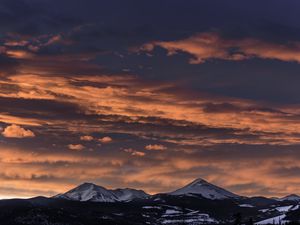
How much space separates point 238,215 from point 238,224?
3.55 m

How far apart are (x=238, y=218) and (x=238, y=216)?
0.89 metres

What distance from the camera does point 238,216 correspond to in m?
174

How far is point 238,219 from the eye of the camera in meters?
173

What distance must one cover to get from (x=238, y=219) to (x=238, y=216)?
144 centimetres

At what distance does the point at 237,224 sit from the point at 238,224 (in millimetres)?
1747

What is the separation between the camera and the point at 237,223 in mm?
172875

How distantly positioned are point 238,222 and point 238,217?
4.92 feet

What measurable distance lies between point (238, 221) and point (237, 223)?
2.45 ft

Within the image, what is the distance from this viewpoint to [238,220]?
17300 centimetres

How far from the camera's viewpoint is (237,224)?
568 feet

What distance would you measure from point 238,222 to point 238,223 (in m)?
0.65

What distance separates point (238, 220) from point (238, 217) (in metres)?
1.08

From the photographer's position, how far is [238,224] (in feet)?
573

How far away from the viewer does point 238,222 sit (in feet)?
569
